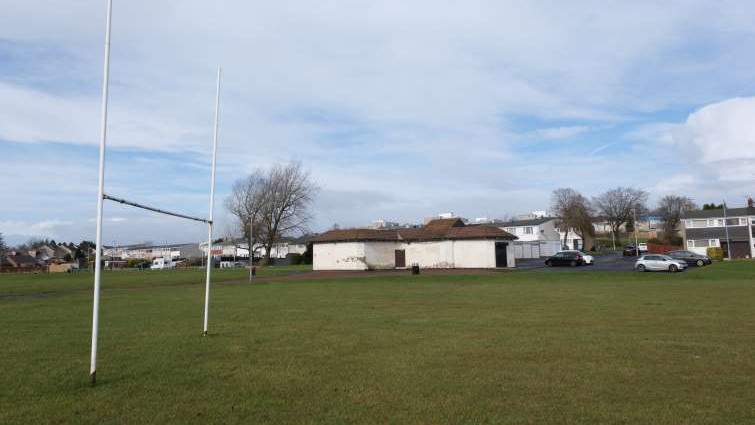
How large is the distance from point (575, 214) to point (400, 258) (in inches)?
2364

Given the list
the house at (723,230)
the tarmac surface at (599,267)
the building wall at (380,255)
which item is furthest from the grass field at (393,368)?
the house at (723,230)

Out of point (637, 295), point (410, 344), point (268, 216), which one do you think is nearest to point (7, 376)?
point (410, 344)

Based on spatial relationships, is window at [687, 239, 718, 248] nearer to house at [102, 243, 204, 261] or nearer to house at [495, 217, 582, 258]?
house at [495, 217, 582, 258]

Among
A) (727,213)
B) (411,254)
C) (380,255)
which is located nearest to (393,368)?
(380,255)

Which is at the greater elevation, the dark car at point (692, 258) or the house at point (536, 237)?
the house at point (536, 237)

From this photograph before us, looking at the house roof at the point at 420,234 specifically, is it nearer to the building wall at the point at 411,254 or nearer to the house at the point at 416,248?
the house at the point at 416,248

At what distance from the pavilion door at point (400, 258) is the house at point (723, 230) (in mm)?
42498

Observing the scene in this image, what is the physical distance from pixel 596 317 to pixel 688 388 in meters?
7.94

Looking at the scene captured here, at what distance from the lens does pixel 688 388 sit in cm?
759

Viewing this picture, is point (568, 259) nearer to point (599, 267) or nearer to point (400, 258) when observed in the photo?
point (599, 267)

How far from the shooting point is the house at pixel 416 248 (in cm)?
5400

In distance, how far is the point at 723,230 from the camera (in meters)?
81.1

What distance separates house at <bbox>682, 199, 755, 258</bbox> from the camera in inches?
3071

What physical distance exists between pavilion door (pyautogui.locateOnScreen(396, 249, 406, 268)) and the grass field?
40.9 m
